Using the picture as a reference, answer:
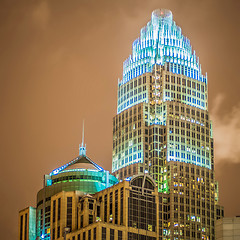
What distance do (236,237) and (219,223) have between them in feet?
18.6

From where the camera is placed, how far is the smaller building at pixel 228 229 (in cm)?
19688

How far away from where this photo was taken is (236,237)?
196 metres

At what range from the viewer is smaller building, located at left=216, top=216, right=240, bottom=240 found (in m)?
197

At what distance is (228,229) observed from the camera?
198 meters

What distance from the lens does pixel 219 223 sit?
655ft
